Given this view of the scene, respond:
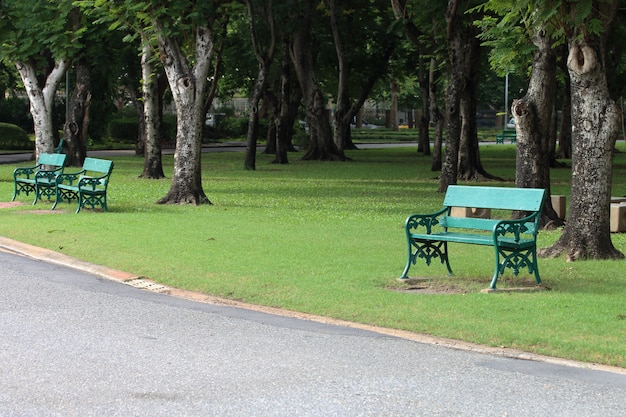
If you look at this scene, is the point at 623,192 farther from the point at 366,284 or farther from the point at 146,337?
the point at 146,337

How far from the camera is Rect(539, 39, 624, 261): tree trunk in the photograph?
12461 mm

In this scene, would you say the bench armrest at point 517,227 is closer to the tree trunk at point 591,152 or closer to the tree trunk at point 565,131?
the tree trunk at point 591,152

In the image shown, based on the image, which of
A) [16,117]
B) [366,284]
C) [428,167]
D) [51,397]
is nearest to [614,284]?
[366,284]

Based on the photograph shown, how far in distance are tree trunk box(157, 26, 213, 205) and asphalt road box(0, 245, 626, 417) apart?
1166cm

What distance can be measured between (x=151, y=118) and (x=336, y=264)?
17.7 meters

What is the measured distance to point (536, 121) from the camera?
16250mm

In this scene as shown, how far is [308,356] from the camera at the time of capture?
7.49 m

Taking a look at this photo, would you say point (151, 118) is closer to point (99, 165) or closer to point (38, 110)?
point (38, 110)

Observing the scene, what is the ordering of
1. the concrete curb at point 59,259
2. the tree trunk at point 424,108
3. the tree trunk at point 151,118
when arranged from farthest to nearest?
1. the tree trunk at point 424,108
2. the tree trunk at point 151,118
3. the concrete curb at point 59,259

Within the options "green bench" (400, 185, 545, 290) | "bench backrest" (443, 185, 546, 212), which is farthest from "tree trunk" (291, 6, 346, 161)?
"green bench" (400, 185, 545, 290)

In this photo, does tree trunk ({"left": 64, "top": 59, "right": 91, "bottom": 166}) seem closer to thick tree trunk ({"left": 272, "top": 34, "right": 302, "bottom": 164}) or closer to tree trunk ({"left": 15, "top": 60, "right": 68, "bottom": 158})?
tree trunk ({"left": 15, "top": 60, "right": 68, "bottom": 158})

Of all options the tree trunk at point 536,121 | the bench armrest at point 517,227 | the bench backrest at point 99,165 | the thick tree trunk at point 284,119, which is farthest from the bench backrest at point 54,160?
the thick tree trunk at point 284,119

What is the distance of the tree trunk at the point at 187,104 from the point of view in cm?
2086

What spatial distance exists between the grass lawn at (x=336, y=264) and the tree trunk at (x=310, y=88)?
17.0 m
